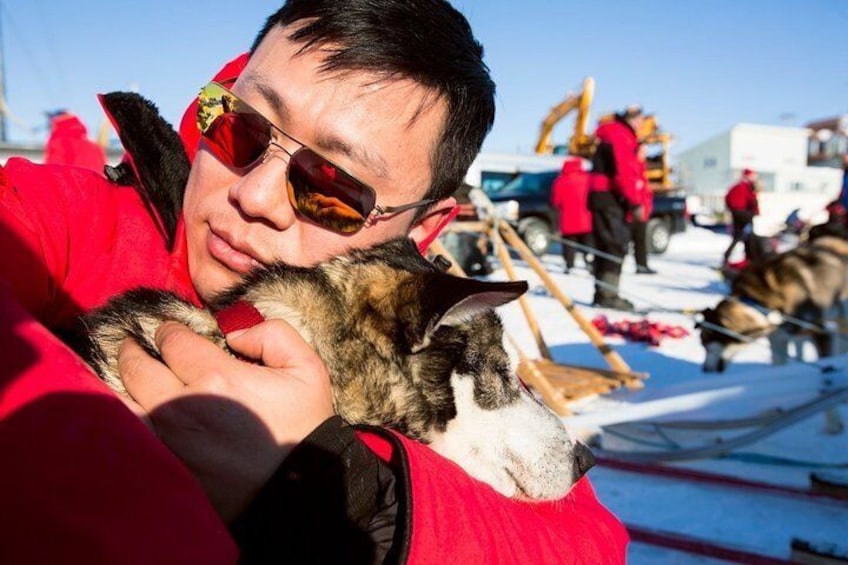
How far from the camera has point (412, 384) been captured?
137 centimetres

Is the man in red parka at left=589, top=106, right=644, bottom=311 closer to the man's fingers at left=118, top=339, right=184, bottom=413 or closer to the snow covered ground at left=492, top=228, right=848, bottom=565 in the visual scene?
the snow covered ground at left=492, top=228, right=848, bottom=565

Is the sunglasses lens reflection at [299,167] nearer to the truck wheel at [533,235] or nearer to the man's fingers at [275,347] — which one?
the man's fingers at [275,347]

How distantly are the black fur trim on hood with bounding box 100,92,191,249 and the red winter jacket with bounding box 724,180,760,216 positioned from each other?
16956 mm

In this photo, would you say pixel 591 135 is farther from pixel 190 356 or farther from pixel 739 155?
pixel 739 155

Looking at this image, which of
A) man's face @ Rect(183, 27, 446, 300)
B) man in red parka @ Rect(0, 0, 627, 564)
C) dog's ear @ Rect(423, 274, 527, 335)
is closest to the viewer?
man in red parka @ Rect(0, 0, 627, 564)

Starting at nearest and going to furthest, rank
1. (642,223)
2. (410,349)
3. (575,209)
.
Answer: (410,349)
(642,223)
(575,209)

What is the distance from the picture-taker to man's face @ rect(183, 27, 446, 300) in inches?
54.8

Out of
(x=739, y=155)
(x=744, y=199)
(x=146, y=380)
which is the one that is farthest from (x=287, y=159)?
(x=739, y=155)

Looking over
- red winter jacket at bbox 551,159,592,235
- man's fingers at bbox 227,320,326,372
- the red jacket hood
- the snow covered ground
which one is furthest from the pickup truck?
man's fingers at bbox 227,320,326,372

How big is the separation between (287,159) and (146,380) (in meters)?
0.65

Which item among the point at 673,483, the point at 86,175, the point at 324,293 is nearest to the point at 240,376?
the point at 324,293

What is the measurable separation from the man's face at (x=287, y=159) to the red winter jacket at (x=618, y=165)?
8.38 meters

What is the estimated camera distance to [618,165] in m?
→ 9.41

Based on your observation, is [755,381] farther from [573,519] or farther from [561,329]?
[561,329]
